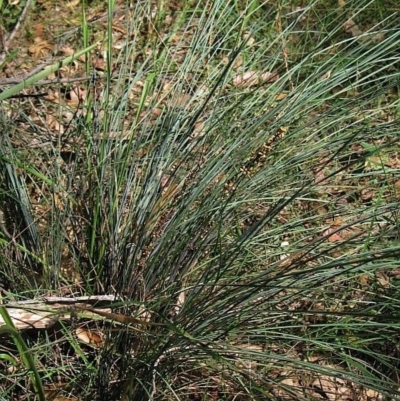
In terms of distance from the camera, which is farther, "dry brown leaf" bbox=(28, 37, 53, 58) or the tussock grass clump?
"dry brown leaf" bbox=(28, 37, 53, 58)

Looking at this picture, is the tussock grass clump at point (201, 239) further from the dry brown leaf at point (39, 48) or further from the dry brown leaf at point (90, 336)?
the dry brown leaf at point (39, 48)

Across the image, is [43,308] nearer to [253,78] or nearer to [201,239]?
[201,239]

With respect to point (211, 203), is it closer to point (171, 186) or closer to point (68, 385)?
point (171, 186)

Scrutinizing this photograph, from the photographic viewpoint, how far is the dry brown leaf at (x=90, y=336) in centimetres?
230

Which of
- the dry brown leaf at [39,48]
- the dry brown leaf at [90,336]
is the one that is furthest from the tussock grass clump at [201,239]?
the dry brown leaf at [39,48]

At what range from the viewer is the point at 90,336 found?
2318 mm

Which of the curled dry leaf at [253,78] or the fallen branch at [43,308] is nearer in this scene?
the fallen branch at [43,308]

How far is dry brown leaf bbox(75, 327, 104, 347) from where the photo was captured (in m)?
2.30

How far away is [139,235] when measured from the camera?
92.4 inches

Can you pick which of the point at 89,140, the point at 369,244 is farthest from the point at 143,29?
the point at 369,244

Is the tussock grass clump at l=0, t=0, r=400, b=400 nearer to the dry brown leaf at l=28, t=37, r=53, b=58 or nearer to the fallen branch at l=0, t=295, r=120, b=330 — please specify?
the fallen branch at l=0, t=295, r=120, b=330

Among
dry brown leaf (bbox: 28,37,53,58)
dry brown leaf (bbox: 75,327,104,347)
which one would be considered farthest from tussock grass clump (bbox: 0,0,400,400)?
dry brown leaf (bbox: 28,37,53,58)

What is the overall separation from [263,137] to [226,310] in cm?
57

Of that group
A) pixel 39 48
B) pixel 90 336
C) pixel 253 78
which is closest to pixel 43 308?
pixel 90 336
